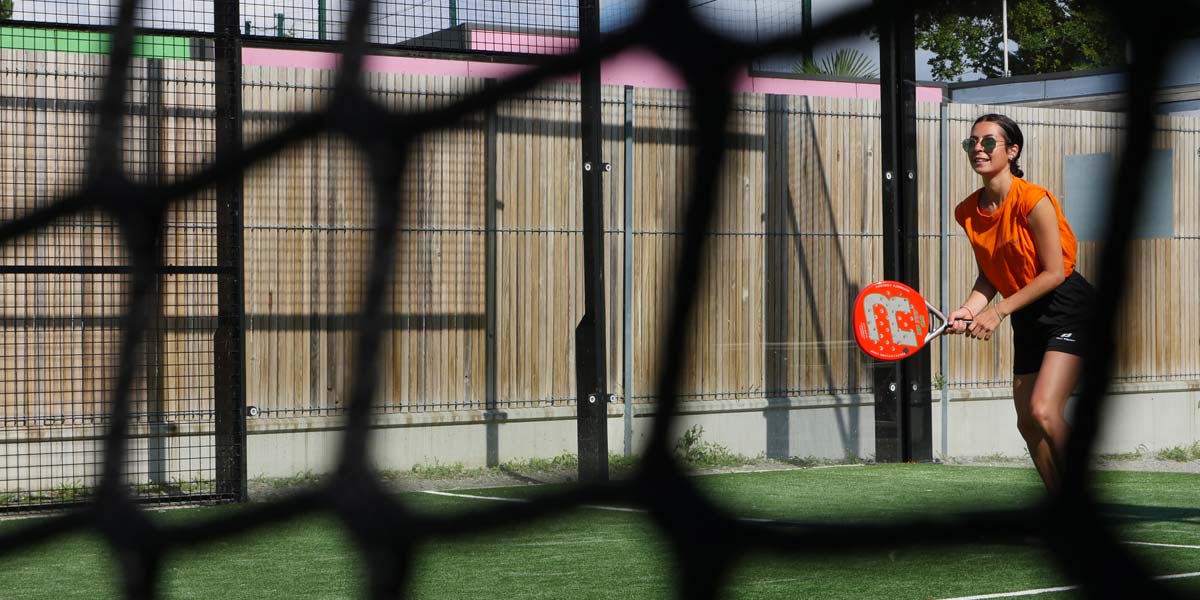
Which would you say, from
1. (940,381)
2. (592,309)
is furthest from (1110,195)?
(940,381)

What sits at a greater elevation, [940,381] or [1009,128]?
[1009,128]

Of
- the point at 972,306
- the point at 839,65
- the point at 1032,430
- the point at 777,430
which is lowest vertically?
the point at 777,430

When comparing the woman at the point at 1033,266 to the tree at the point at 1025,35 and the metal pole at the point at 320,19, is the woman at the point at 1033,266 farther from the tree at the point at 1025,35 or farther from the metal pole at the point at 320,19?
the metal pole at the point at 320,19

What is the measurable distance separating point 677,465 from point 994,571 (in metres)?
0.22

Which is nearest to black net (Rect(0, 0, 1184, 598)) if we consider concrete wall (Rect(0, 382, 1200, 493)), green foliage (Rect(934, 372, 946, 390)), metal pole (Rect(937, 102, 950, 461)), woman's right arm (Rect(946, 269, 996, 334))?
concrete wall (Rect(0, 382, 1200, 493))

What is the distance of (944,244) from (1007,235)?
5360 mm

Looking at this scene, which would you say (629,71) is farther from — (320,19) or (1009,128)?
(1009,128)

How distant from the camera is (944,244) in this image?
22.9 ft

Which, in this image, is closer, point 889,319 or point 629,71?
point 629,71

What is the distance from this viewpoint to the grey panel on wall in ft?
1.92

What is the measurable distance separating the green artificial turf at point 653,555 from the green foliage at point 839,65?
7.5 inches

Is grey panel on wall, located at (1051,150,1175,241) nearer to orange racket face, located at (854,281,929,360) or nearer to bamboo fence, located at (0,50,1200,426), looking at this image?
bamboo fence, located at (0,50,1200,426)

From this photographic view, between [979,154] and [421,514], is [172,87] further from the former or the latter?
[421,514]

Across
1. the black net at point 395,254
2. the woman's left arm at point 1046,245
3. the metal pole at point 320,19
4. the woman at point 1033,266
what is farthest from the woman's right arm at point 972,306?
the metal pole at point 320,19
